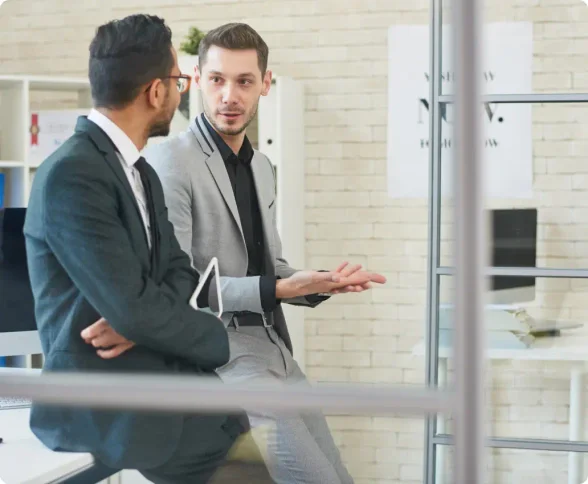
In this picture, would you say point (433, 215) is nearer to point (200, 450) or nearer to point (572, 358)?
point (572, 358)

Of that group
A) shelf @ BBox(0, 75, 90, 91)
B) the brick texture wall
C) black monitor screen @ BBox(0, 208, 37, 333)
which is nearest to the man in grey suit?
black monitor screen @ BBox(0, 208, 37, 333)

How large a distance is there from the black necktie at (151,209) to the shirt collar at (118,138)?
0.07 ft

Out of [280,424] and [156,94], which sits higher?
[156,94]

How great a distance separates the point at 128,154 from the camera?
4.41ft

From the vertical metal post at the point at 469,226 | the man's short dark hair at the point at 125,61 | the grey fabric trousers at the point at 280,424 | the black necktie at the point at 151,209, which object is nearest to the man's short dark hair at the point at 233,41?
the man's short dark hair at the point at 125,61

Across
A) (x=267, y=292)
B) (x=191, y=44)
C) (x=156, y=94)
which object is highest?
(x=191, y=44)

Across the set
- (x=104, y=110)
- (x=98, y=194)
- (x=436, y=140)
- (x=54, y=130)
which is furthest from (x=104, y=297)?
→ (x=436, y=140)

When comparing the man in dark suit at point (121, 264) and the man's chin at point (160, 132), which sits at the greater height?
the man's chin at point (160, 132)

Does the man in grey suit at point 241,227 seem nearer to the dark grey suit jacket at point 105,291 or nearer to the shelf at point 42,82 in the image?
the dark grey suit jacket at point 105,291

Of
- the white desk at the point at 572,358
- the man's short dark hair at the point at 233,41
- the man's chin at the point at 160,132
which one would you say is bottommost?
the white desk at the point at 572,358

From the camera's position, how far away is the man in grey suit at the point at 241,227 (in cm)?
151

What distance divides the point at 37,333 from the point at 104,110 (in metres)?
0.40

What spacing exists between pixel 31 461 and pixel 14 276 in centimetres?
34

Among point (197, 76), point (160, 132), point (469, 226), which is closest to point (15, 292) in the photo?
point (160, 132)
